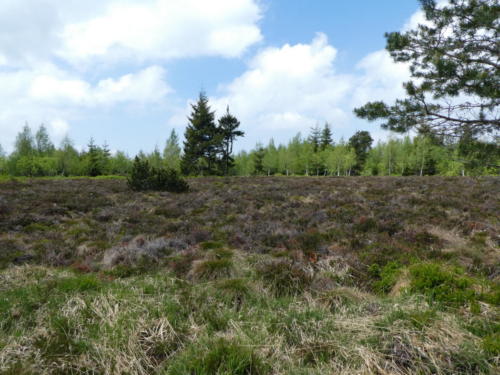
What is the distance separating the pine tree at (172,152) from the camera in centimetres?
4588

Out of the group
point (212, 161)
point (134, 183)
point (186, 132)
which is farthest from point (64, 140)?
point (134, 183)

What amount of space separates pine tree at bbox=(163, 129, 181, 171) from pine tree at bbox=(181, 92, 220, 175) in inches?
265

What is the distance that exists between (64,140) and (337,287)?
6733cm

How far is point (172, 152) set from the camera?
47531mm

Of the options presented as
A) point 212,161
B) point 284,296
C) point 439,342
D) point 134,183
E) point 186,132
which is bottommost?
point 284,296

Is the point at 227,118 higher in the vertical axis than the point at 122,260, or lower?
higher

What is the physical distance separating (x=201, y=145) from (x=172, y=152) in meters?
11.4

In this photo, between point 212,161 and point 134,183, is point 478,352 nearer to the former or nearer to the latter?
point 134,183

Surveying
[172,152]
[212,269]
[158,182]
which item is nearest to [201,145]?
[172,152]

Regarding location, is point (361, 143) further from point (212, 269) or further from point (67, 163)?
point (212, 269)

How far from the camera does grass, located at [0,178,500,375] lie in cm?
285

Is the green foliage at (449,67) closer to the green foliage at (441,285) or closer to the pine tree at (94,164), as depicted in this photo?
the green foliage at (441,285)

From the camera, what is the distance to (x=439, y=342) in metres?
2.87

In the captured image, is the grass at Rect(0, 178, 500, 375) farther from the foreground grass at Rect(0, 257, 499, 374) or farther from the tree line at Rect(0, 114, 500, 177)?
the tree line at Rect(0, 114, 500, 177)
